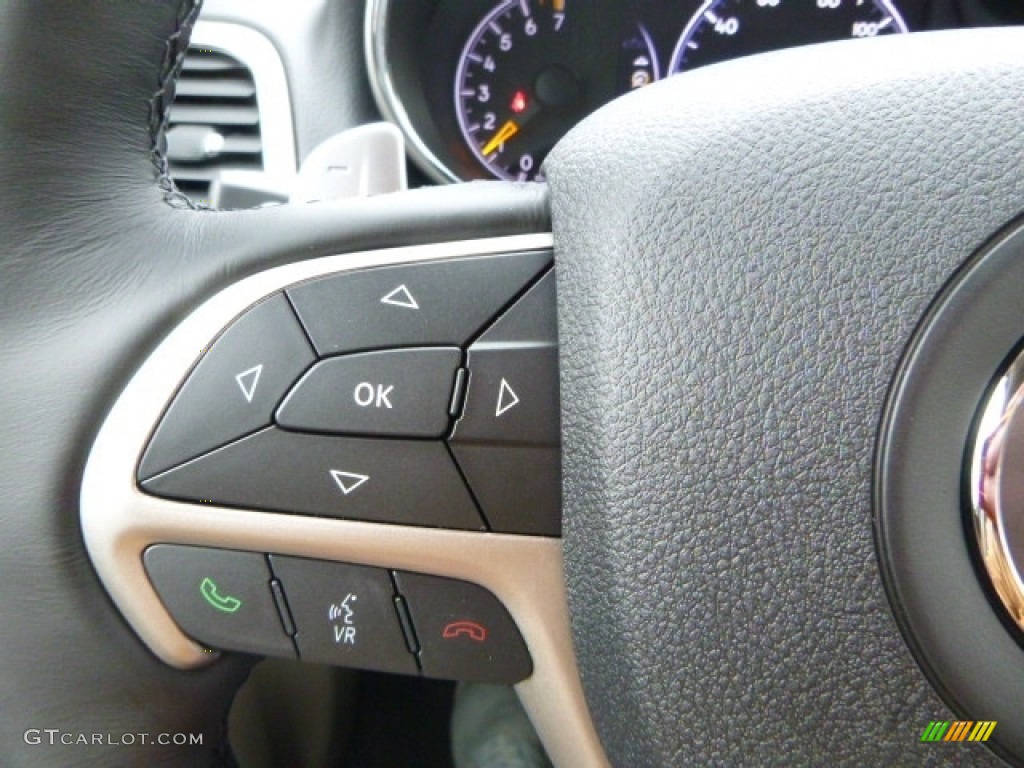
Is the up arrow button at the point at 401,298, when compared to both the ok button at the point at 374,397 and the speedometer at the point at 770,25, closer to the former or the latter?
the ok button at the point at 374,397

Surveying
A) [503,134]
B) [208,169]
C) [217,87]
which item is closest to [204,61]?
[217,87]

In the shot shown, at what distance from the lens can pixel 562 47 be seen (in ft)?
6.06

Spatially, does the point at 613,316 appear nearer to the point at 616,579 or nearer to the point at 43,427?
the point at 616,579

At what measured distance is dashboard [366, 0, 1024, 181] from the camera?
1.80m

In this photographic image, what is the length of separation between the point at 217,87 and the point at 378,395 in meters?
1.05

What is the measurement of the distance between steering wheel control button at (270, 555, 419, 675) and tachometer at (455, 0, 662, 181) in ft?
4.32

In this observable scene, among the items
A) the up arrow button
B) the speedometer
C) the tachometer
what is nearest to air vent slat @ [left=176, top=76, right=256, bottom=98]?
the tachometer

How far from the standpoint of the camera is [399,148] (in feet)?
3.35

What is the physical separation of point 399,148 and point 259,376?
48cm

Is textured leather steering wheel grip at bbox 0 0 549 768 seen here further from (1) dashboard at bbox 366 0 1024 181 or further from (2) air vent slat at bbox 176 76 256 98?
(1) dashboard at bbox 366 0 1024 181

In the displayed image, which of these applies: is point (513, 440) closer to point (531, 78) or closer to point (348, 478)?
point (348, 478)

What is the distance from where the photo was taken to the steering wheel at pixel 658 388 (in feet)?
1.64

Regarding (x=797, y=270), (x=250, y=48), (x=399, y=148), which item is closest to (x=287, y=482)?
(x=797, y=270)

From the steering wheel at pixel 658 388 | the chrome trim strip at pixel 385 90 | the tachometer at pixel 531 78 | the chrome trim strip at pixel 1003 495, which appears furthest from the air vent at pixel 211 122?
the chrome trim strip at pixel 1003 495
